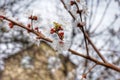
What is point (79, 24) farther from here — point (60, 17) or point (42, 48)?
point (42, 48)

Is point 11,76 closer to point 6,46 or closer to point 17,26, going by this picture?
point 6,46

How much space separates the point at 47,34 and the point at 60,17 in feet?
0.44

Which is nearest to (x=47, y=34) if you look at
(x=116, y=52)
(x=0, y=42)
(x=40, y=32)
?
(x=40, y=32)

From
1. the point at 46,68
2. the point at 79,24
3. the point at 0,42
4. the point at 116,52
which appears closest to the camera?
the point at 79,24

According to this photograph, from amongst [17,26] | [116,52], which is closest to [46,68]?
[116,52]

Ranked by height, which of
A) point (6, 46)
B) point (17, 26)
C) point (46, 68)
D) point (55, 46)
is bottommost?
point (46, 68)

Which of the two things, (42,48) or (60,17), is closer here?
(60,17)

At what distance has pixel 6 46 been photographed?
8.09 meters

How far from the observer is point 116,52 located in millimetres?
6480

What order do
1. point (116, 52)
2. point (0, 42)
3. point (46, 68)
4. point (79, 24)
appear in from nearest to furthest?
point (79, 24)
point (116, 52)
point (0, 42)
point (46, 68)

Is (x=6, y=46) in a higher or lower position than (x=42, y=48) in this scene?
higher

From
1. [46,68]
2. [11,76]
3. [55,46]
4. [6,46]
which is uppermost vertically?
[55,46]

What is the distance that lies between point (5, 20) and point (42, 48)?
1794 cm

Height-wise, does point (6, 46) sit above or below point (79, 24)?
below
